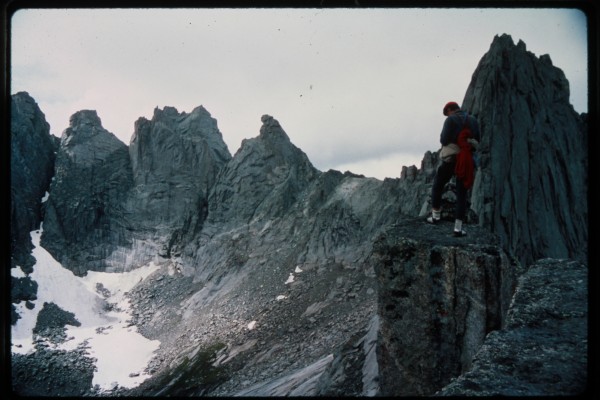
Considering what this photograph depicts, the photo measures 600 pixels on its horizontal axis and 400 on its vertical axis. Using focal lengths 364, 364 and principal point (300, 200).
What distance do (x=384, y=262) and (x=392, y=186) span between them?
46483mm

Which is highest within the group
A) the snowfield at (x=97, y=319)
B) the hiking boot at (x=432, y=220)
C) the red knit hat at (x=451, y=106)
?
the red knit hat at (x=451, y=106)

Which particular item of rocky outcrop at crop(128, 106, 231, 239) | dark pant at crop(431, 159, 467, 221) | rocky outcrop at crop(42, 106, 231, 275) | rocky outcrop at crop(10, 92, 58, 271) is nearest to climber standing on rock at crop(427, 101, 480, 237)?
dark pant at crop(431, 159, 467, 221)

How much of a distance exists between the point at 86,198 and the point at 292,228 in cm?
4980

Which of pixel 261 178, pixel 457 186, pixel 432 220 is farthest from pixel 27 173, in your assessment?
pixel 457 186

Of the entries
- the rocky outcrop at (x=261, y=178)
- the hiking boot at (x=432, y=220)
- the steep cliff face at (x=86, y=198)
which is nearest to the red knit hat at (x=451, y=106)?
the hiking boot at (x=432, y=220)

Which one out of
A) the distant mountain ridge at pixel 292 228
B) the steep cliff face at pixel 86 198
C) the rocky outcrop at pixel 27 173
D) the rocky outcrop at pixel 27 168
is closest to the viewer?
the distant mountain ridge at pixel 292 228

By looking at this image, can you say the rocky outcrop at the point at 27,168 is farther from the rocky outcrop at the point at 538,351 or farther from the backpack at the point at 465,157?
the rocky outcrop at the point at 538,351

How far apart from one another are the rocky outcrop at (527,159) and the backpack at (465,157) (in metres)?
25.4

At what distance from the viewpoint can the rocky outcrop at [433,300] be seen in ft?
20.5

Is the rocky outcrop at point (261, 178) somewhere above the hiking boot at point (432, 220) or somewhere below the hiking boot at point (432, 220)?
above

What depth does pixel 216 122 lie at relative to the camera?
96188 millimetres

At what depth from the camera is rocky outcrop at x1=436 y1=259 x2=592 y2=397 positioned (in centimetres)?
383
